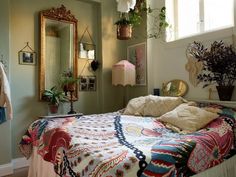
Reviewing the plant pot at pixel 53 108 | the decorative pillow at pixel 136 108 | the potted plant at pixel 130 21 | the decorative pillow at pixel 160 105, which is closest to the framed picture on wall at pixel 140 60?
the potted plant at pixel 130 21

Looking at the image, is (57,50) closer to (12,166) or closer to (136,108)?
(136,108)

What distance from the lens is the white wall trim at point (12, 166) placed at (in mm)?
2925

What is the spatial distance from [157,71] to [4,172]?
2.69 meters

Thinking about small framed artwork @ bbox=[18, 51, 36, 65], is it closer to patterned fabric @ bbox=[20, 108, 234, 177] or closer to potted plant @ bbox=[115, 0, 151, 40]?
patterned fabric @ bbox=[20, 108, 234, 177]

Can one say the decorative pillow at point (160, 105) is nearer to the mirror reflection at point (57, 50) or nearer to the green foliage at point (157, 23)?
the green foliage at point (157, 23)

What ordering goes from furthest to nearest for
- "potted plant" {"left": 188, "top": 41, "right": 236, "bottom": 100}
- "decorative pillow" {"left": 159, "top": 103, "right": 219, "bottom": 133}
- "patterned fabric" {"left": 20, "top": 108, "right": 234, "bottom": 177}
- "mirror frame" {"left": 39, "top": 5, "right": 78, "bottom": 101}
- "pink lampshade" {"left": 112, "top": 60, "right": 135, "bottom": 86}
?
"pink lampshade" {"left": 112, "top": 60, "right": 135, "bottom": 86} → "mirror frame" {"left": 39, "top": 5, "right": 78, "bottom": 101} → "potted plant" {"left": 188, "top": 41, "right": 236, "bottom": 100} → "decorative pillow" {"left": 159, "top": 103, "right": 219, "bottom": 133} → "patterned fabric" {"left": 20, "top": 108, "right": 234, "bottom": 177}

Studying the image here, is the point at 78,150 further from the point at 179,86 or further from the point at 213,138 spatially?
the point at 179,86

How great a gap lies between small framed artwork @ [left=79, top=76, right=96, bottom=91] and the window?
58.0 inches

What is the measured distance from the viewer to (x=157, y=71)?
3.68 m

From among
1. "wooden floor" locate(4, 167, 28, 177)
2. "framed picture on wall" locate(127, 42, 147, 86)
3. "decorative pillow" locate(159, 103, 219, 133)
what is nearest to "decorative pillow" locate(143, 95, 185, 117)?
"decorative pillow" locate(159, 103, 219, 133)

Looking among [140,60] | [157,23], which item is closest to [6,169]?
[140,60]

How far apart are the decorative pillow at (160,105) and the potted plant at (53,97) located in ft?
4.33

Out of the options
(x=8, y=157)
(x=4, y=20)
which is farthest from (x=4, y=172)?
(x=4, y=20)

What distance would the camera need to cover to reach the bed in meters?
1.34
